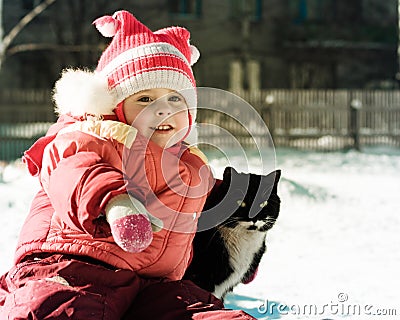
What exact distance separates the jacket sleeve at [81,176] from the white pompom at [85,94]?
0.58ft

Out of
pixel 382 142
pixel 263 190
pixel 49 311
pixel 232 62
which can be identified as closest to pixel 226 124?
pixel 382 142

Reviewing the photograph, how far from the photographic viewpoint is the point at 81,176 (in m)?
2.31

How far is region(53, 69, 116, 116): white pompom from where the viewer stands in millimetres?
2705

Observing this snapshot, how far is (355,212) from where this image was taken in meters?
7.03

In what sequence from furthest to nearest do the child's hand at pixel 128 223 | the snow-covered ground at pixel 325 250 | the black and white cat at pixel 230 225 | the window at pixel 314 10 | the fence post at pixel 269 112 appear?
the window at pixel 314 10, the fence post at pixel 269 112, the snow-covered ground at pixel 325 250, the black and white cat at pixel 230 225, the child's hand at pixel 128 223

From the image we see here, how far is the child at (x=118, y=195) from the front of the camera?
233 cm

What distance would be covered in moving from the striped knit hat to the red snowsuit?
0.13 metres

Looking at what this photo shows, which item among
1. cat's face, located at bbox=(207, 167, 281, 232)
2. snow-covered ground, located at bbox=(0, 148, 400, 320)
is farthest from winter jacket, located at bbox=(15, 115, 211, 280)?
snow-covered ground, located at bbox=(0, 148, 400, 320)

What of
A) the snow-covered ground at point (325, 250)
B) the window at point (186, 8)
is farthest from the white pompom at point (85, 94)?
the window at point (186, 8)

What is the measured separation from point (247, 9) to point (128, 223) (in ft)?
72.6

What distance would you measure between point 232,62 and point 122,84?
836 inches

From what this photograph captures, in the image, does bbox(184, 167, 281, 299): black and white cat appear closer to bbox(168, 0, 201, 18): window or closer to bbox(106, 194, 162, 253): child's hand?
bbox(106, 194, 162, 253): child's hand

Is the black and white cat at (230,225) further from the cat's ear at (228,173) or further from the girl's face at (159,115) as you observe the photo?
the girl's face at (159,115)

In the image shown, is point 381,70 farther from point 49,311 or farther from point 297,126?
point 49,311
